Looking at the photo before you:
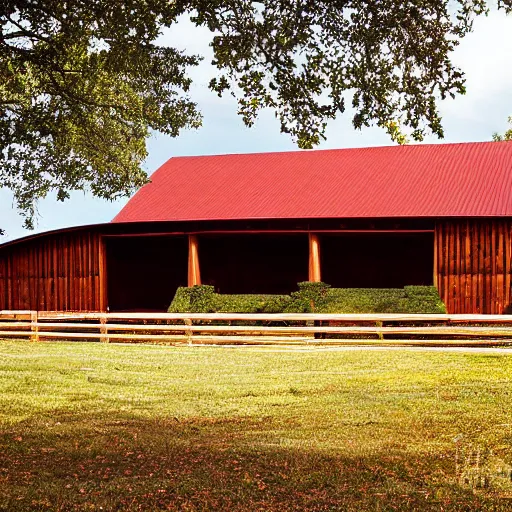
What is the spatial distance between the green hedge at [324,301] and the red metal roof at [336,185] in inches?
113

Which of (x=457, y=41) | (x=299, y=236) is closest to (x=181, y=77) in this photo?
(x=457, y=41)

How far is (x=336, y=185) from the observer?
30.4 m

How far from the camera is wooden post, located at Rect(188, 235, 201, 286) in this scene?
27.4 meters

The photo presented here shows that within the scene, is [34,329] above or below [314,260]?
below

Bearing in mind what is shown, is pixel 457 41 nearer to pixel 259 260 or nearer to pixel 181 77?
pixel 181 77

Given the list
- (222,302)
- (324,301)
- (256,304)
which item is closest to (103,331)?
(222,302)

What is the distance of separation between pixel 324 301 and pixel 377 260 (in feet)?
22.2

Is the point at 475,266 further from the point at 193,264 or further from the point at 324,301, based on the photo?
the point at 193,264

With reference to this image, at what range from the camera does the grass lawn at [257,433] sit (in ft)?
27.5

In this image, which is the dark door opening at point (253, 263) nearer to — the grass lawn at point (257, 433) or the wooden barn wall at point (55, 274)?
the wooden barn wall at point (55, 274)

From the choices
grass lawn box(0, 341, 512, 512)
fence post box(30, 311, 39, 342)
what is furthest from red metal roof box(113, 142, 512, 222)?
grass lawn box(0, 341, 512, 512)

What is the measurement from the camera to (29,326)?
83.7ft

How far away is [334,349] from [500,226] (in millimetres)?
8615

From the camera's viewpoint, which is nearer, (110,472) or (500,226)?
(110,472)
